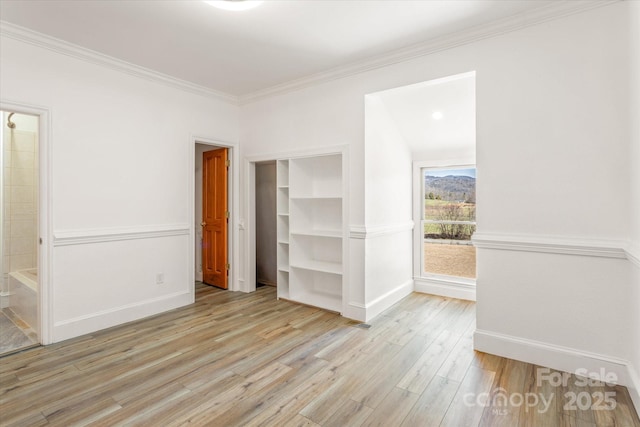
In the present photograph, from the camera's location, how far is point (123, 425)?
6.35ft

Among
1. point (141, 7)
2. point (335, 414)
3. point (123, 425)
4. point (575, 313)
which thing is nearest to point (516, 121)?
point (575, 313)

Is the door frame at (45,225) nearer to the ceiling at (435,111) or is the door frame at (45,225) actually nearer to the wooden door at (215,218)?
the wooden door at (215,218)

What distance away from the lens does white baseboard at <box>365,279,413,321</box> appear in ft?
12.0

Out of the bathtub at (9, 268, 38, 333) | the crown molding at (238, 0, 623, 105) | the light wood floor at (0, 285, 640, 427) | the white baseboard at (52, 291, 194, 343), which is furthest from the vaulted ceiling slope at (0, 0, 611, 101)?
the light wood floor at (0, 285, 640, 427)

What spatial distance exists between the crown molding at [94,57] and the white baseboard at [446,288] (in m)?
3.87

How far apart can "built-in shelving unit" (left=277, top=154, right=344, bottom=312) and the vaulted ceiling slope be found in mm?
1258

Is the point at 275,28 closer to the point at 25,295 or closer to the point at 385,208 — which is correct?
the point at 385,208

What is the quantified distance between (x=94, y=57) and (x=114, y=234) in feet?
5.95

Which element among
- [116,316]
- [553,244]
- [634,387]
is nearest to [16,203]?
[116,316]

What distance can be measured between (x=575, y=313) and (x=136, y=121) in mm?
4577

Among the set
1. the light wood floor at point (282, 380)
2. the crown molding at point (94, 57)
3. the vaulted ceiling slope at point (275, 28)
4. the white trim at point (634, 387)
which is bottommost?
the light wood floor at point (282, 380)

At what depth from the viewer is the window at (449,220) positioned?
174 inches

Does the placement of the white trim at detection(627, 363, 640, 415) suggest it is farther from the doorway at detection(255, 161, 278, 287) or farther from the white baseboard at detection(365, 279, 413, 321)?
the doorway at detection(255, 161, 278, 287)

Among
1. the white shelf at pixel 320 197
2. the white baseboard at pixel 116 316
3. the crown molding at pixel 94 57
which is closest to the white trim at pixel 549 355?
the white shelf at pixel 320 197
